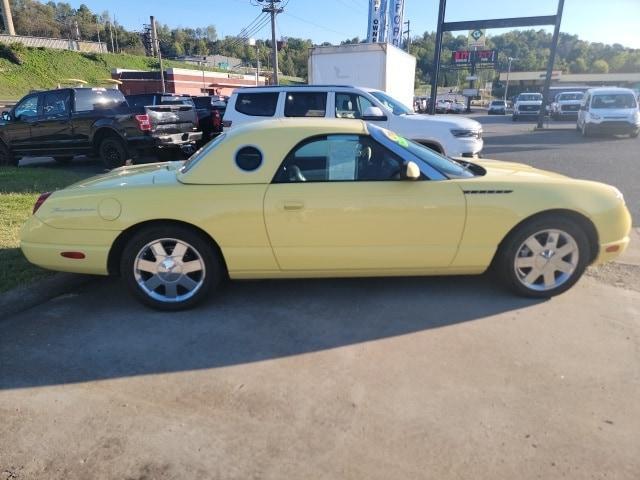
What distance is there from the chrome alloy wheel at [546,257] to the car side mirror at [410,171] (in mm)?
1059

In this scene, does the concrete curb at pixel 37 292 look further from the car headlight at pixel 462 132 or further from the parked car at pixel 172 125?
the car headlight at pixel 462 132

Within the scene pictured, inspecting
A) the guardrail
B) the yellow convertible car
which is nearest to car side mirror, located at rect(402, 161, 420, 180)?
the yellow convertible car

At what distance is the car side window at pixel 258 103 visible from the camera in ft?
29.1

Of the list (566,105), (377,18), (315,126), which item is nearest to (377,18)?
(377,18)

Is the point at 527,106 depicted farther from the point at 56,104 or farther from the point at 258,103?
the point at 56,104

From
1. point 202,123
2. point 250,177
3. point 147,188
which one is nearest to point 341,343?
point 250,177

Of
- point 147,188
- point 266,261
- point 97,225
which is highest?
point 147,188

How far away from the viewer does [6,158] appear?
37.2 feet

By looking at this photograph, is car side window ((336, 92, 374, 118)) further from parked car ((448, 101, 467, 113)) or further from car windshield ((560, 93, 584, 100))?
parked car ((448, 101, 467, 113))

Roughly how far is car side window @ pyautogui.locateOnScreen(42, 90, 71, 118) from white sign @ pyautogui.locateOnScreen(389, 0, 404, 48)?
22679 mm

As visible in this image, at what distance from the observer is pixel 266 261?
3713 mm

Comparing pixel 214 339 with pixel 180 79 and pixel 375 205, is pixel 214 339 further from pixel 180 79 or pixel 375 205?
pixel 180 79

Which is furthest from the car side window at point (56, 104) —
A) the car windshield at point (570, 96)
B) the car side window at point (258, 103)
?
the car windshield at point (570, 96)

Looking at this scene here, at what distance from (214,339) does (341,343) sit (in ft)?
2.99
